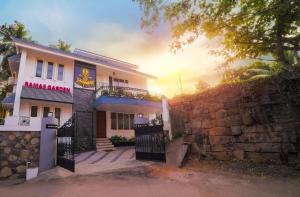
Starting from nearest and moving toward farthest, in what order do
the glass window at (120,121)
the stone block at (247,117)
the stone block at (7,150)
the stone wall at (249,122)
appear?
the stone wall at (249,122)
the stone block at (247,117)
the stone block at (7,150)
the glass window at (120,121)


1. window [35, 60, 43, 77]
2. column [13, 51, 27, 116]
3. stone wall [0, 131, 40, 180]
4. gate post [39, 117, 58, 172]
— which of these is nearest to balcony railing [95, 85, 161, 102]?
window [35, 60, 43, 77]

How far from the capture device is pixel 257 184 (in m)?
4.42

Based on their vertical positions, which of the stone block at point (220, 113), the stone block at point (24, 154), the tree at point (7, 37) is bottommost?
the stone block at point (24, 154)

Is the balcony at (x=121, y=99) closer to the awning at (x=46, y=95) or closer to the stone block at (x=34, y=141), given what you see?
the awning at (x=46, y=95)

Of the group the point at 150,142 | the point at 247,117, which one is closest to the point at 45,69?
the point at 150,142

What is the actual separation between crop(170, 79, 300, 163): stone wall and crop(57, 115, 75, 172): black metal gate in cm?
507

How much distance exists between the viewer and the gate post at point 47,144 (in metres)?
6.83

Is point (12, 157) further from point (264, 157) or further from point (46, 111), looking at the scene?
point (264, 157)

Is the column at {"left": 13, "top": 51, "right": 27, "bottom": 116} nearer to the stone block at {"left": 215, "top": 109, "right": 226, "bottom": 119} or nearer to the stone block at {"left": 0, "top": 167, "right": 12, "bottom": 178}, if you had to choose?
the stone block at {"left": 0, "top": 167, "right": 12, "bottom": 178}

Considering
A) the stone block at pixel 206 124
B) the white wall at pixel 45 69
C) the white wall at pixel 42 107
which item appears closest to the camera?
the stone block at pixel 206 124

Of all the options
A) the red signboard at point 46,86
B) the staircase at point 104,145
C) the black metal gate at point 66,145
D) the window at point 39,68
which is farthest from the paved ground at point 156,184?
the window at point 39,68

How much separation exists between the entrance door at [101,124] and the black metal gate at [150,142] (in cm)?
749

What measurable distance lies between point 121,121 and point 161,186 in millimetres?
12517

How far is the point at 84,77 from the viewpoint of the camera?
591 inches
